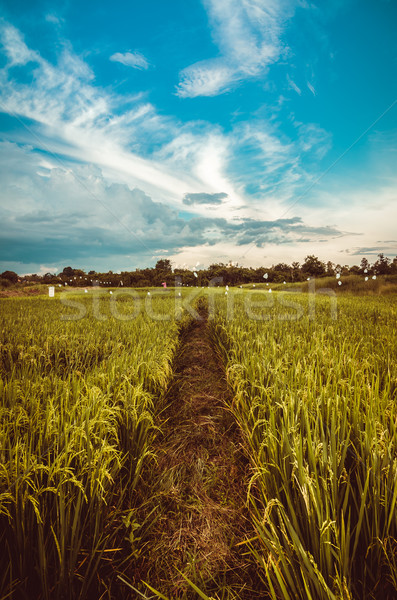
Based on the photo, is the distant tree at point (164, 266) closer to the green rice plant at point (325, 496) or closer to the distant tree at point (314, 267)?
the distant tree at point (314, 267)

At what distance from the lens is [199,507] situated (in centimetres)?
178

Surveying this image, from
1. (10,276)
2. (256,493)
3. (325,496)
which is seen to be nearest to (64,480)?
(325,496)

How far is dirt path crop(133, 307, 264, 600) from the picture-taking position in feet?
4.38

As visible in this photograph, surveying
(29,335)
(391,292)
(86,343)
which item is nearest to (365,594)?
(86,343)

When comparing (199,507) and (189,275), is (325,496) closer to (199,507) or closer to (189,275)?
(199,507)

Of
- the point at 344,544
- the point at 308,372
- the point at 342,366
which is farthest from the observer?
the point at 342,366

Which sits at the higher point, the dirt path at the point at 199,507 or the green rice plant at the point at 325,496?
the green rice plant at the point at 325,496

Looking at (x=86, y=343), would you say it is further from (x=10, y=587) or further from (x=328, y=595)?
(x=328, y=595)

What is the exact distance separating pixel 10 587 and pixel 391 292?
49.7 ft

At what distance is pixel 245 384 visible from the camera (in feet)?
8.45

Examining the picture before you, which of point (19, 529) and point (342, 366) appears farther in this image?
point (342, 366)

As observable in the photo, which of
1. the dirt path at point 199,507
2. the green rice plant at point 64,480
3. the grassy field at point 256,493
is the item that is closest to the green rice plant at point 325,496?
the grassy field at point 256,493

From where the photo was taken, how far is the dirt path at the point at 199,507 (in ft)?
4.38

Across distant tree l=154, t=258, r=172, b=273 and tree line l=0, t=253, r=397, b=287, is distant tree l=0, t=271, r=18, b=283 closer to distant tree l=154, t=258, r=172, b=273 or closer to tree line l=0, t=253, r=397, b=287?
tree line l=0, t=253, r=397, b=287
